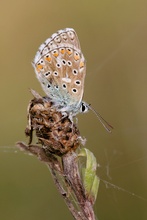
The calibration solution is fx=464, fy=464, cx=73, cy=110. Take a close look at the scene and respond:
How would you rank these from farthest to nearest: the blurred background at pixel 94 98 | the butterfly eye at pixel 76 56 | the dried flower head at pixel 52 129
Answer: the blurred background at pixel 94 98 < the butterfly eye at pixel 76 56 < the dried flower head at pixel 52 129

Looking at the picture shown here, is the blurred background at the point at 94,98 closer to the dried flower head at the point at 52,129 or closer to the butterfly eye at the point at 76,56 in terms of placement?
the butterfly eye at the point at 76,56

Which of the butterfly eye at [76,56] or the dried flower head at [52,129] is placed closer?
the dried flower head at [52,129]

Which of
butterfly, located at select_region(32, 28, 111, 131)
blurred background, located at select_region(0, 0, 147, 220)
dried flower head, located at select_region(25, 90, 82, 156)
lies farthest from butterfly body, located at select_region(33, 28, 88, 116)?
blurred background, located at select_region(0, 0, 147, 220)

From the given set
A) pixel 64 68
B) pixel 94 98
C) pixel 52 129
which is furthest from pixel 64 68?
pixel 94 98

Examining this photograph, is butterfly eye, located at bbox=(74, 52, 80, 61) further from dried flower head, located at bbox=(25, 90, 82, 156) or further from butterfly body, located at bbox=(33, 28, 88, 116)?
dried flower head, located at bbox=(25, 90, 82, 156)

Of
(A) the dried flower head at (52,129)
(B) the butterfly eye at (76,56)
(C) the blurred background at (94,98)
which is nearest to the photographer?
(A) the dried flower head at (52,129)

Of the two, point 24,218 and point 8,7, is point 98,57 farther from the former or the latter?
point 24,218

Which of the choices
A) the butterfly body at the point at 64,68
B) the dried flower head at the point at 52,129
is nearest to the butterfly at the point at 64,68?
the butterfly body at the point at 64,68
